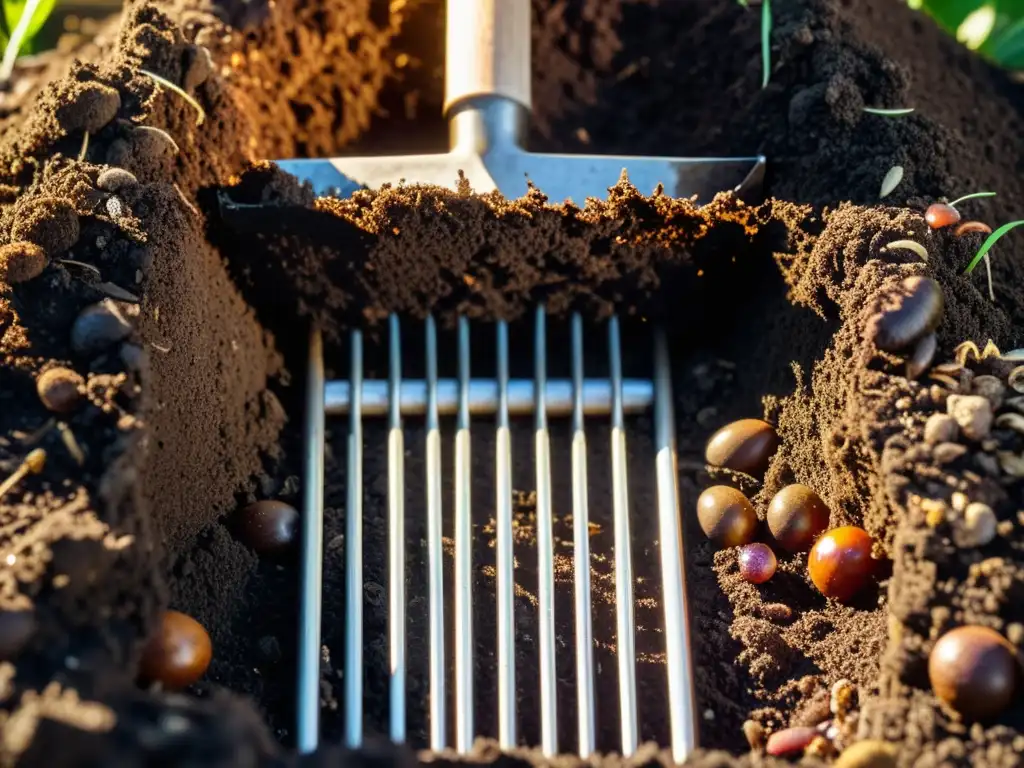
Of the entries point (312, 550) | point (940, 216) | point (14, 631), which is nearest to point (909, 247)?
point (940, 216)

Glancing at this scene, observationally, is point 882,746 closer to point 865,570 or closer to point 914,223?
point 865,570

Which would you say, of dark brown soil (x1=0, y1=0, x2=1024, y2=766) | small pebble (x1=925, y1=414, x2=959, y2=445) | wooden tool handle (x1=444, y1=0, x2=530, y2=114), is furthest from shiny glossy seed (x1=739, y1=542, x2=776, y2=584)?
wooden tool handle (x1=444, y1=0, x2=530, y2=114)

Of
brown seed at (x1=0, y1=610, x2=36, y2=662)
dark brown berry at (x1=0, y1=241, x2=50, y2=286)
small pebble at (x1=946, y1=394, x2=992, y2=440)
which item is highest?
dark brown berry at (x1=0, y1=241, x2=50, y2=286)

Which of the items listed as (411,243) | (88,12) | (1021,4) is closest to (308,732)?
(411,243)

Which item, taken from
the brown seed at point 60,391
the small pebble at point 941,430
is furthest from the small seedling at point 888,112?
the brown seed at point 60,391

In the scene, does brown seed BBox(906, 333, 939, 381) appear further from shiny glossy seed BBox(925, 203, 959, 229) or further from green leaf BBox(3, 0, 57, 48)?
green leaf BBox(3, 0, 57, 48)

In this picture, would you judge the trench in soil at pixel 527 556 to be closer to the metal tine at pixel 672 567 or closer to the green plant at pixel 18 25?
the metal tine at pixel 672 567
